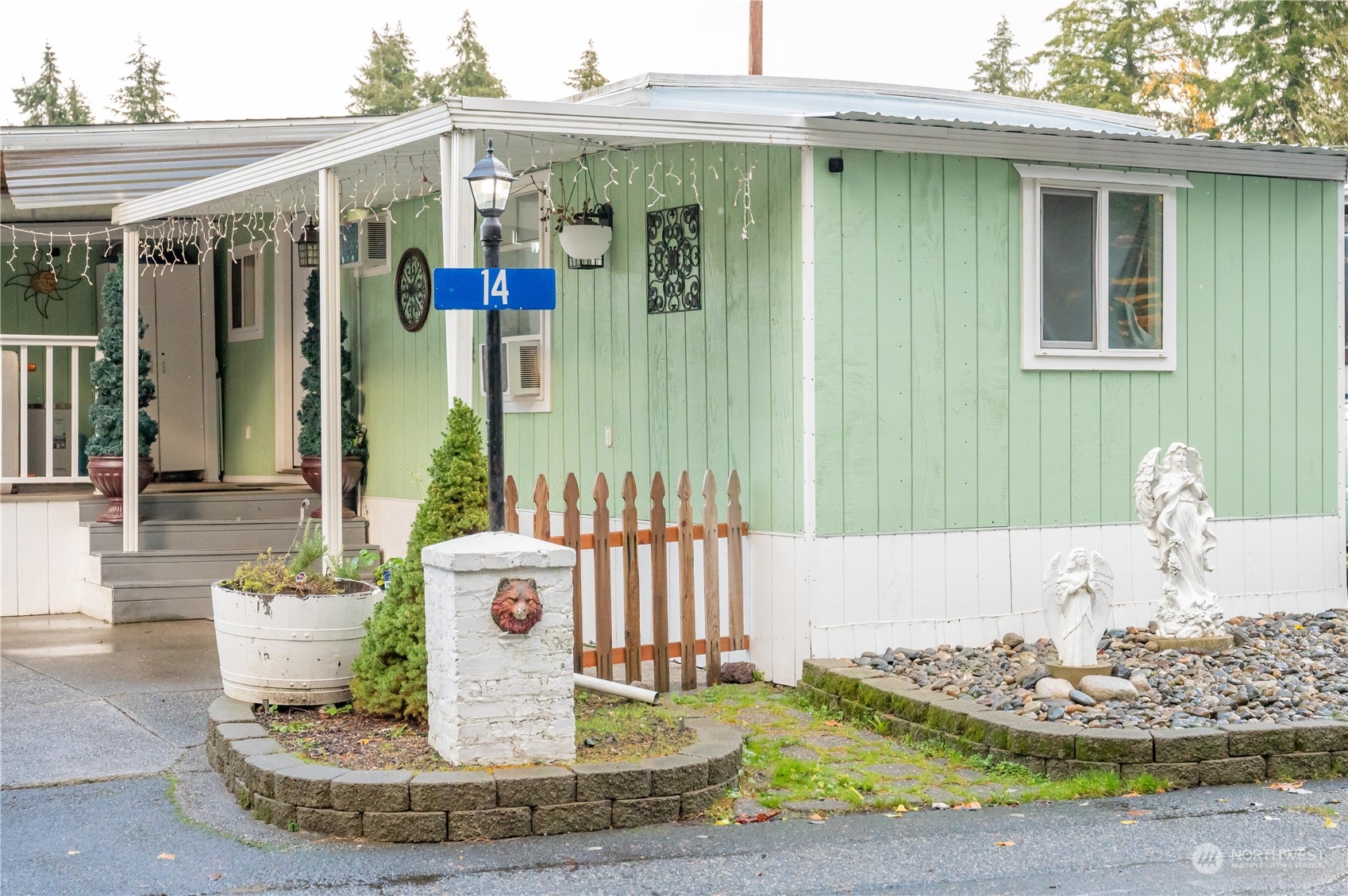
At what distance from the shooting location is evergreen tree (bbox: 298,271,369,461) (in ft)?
39.0

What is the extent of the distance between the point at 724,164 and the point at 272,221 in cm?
561

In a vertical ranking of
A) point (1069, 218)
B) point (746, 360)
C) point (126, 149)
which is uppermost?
point (126, 149)

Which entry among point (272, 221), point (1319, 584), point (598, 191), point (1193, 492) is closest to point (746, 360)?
point (598, 191)

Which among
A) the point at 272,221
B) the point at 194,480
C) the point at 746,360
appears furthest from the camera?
the point at 194,480

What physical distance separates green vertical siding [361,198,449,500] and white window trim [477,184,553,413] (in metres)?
1.10

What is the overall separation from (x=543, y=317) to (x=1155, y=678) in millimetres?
4821

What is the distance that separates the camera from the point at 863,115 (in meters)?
7.84

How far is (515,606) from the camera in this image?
18.7 feet

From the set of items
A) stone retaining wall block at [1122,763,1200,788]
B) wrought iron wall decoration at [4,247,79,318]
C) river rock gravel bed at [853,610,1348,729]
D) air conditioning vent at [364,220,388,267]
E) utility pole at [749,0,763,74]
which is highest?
utility pole at [749,0,763,74]

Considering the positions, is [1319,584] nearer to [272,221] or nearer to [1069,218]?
[1069,218]

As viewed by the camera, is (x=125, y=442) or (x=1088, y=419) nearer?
(x=1088, y=419)

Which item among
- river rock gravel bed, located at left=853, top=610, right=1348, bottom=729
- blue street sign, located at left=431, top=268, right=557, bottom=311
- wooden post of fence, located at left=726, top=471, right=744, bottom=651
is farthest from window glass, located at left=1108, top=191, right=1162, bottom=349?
blue street sign, located at left=431, top=268, right=557, bottom=311

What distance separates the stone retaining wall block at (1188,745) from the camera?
20.3 feet

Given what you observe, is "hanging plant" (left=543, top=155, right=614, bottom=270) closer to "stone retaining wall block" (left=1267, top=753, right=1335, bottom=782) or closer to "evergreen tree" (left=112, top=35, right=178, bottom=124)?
"stone retaining wall block" (left=1267, top=753, right=1335, bottom=782)
